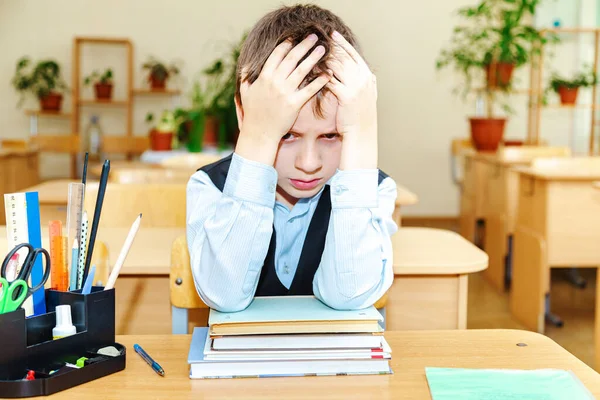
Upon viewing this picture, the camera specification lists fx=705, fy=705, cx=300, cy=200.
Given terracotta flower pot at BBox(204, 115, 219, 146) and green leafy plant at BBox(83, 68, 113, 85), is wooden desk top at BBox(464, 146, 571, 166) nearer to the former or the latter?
terracotta flower pot at BBox(204, 115, 219, 146)

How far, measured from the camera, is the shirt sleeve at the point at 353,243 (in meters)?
0.95

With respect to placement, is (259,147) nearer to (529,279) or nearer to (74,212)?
(74,212)

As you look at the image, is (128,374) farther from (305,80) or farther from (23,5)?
(23,5)

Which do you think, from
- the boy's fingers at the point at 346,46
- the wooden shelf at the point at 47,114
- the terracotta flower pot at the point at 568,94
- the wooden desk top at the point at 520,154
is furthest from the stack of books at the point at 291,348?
the wooden shelf at the point at 47,114

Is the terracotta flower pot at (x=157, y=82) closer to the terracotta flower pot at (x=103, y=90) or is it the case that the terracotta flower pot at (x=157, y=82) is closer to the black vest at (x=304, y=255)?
A: the terracotta flower pot at (x=103, y=90)

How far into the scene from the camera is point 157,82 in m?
6.68

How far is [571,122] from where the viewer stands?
6.80 meters

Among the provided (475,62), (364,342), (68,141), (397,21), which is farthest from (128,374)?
(397,21)

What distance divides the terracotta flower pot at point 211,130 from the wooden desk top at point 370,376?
381 cm

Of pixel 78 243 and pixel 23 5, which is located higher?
pixel 23 5

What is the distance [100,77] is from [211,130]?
103 inches

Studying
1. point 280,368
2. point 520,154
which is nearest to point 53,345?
point 280,368

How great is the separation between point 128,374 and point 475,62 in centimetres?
424

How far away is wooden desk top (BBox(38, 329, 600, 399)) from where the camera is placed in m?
0.76
